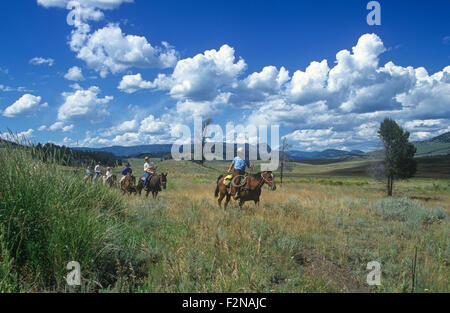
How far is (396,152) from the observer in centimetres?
3634

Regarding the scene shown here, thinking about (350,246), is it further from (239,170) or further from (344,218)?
(239,170)

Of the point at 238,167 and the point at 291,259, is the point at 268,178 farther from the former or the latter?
the point at 291,259

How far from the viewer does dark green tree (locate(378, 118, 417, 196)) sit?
36.1 metres

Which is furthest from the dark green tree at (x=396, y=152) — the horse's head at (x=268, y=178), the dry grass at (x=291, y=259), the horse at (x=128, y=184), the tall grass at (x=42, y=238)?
the tall grass at (x=42, y=238)

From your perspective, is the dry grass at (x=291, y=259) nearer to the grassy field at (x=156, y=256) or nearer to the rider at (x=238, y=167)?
the grassy field at (x=156, y=256)

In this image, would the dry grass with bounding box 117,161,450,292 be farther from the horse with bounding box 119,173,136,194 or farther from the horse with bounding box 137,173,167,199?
the horse with bounding box 119,173,136,194

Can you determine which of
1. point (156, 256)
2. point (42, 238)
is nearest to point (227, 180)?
point (156, 256)

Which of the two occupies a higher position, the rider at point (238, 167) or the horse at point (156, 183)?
the rider at point (238, 167)

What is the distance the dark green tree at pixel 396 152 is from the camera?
36.1m

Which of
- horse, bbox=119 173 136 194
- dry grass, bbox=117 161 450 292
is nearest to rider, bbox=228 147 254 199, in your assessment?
dry grass, bbox=117 161 450 292

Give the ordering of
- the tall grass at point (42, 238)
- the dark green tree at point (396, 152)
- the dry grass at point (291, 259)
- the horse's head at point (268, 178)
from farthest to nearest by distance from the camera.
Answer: the dark green tree at point (396, 152) < the horse's head at point (268, 178) < the dry grass at point (291, 259) < the tall grass at point (42, 238)

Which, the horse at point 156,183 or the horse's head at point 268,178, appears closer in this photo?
the horse's head at point 268,178

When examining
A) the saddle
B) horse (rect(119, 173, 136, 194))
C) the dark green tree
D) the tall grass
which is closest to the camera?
the tall grass

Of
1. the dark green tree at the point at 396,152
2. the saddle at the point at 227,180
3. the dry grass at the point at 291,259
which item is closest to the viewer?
the dry grass at the point at 291,259
